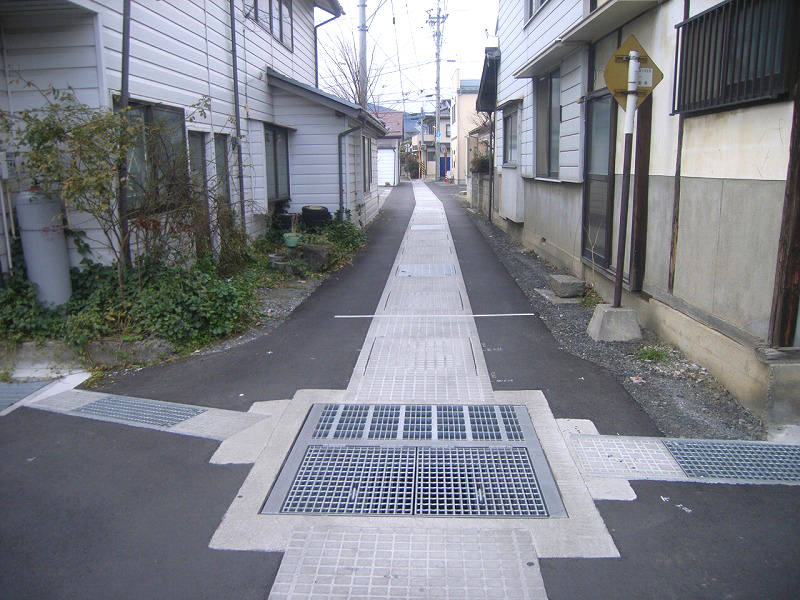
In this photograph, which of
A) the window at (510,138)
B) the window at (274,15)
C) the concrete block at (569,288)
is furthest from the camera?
the window at (510,138)

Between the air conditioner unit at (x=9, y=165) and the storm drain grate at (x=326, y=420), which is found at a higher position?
the air conditioner unit at (x=9, y=165)

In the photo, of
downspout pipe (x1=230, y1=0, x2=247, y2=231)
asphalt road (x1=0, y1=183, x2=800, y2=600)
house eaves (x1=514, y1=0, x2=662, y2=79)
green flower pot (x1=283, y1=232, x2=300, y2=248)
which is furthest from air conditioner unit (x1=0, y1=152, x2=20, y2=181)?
house eaves (x1=514, y1=0, x2=662, y2=79)

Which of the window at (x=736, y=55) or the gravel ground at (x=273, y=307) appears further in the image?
the gravel ground at (x=273, y=307)

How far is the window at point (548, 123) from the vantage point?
11.4 m

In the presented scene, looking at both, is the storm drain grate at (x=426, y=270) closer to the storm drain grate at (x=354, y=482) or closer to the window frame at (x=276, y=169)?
the window frame at (x=276, y=169)

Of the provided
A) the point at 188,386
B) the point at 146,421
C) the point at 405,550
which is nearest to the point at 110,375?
the point at 188,386

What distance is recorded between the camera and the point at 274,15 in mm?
14062

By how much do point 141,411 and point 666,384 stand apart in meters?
4.28

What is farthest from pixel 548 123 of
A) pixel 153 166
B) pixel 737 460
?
pixel 737 460

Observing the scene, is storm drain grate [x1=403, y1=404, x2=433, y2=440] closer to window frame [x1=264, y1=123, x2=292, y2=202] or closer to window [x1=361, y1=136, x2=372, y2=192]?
window frame [x1=264, y1=123, x2=292, y2=202]

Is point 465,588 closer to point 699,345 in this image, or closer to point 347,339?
point 699,345

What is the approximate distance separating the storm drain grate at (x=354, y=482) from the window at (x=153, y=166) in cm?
386

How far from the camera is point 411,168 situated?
201 feet

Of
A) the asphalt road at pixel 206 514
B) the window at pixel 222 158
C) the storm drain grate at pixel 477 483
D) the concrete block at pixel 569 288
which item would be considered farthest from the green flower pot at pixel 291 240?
the storm drain grate at pixel 477 483
